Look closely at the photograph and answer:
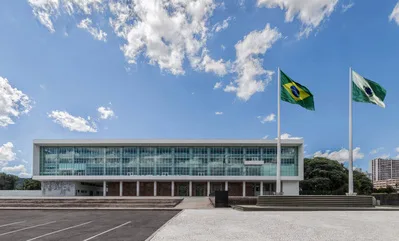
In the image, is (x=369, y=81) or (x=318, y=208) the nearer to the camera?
(x=318, y=208)

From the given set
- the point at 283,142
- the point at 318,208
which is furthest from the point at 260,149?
the point at 318,208

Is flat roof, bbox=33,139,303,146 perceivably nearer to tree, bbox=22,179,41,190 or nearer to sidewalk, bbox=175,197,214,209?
sidewalk, bbox=175,197,214,209

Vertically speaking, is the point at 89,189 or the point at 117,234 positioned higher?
the point at 117,234

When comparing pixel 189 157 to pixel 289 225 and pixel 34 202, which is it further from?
pixel 289 225

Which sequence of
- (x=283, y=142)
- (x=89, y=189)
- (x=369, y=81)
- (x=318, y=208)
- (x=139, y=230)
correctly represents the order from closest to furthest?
(x=139, y=230) → (x=318, y=208) → (x=369, y=81) → (x=283, y=142) → (x=89, y=189)

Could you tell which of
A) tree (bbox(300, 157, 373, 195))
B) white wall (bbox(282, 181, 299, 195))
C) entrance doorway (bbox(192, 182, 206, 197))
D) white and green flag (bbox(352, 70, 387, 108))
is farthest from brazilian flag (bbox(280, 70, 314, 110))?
tree (bbox(300, 157, 373, 195))

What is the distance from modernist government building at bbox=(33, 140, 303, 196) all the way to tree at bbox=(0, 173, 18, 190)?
49362mm

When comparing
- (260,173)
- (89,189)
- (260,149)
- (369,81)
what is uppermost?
(369,81)

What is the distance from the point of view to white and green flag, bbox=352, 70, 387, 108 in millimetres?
25442

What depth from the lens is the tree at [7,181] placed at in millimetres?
97144

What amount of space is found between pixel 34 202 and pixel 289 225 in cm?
2629

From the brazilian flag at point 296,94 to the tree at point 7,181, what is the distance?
97661 millimetres

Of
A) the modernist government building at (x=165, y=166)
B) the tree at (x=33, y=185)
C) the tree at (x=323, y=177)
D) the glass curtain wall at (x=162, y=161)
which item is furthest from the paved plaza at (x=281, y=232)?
the tree at (x=33, y=185)

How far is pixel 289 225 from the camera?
13.6m
